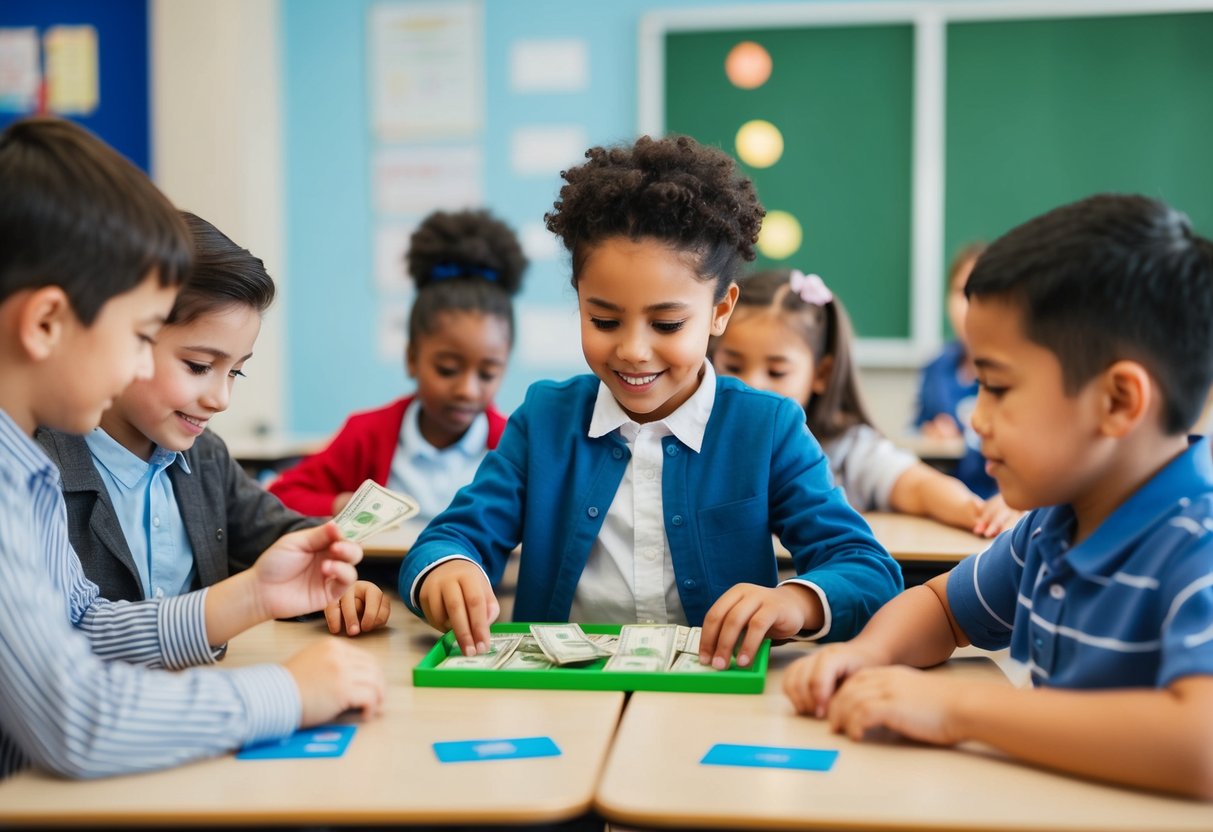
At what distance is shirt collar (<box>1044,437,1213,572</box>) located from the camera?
1.19m

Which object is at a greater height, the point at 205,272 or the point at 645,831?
the point at 205,272

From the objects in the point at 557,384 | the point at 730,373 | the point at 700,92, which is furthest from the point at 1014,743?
the point at 700,92

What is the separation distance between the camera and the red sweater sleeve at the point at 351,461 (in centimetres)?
295

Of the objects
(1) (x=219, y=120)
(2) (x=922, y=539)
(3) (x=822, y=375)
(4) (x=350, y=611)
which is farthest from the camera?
(1) (x=219, y=120)

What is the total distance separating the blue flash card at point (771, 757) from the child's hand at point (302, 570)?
52cm

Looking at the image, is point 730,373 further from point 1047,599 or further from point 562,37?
point 562,37

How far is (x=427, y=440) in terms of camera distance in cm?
306

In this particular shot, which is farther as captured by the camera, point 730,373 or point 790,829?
point 730,373

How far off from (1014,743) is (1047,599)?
9.9 inches

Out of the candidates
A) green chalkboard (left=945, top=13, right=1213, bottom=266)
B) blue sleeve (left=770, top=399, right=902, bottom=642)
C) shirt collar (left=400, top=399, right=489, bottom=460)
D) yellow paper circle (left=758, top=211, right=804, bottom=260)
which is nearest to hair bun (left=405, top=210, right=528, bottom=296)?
shirt collar (left=400, top=399, right=489, bottom=460)

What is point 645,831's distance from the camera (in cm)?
107

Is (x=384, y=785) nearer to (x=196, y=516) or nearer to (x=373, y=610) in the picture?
(x=373, y=610)

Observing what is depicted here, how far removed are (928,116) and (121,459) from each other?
433cm

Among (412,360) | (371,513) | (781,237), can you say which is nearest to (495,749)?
(371,513)
